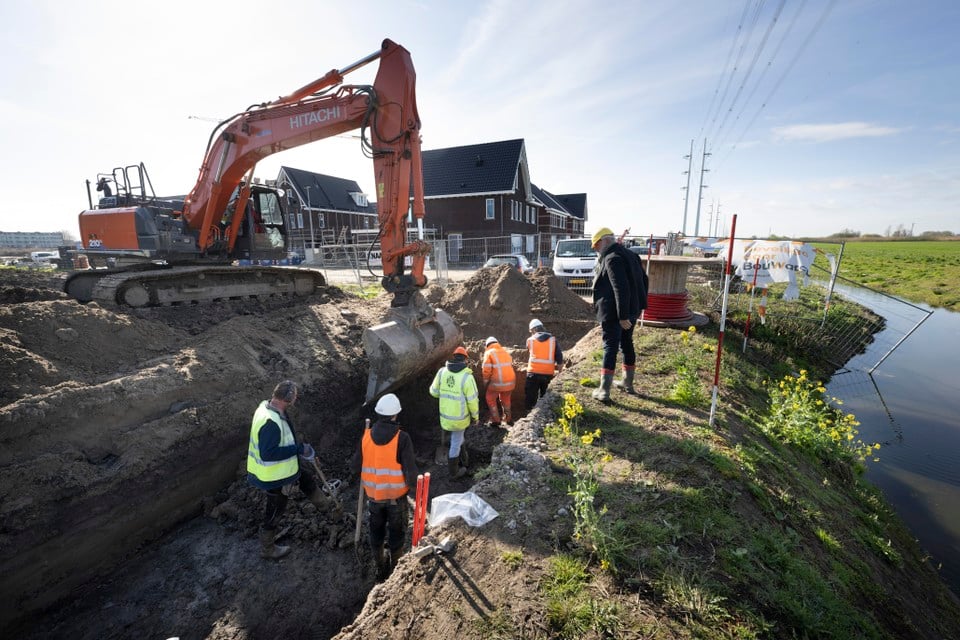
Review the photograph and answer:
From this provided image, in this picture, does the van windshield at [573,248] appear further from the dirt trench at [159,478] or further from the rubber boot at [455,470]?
the rubber boot at [455,470]

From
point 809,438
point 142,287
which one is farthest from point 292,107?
point 809,438

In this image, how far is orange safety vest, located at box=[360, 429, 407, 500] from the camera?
3775mm

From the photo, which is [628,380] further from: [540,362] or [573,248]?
[573,248]

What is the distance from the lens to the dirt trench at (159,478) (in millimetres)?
3646

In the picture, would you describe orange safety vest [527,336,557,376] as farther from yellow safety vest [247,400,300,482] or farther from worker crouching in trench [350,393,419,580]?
yellow safety vest [247,400,300,482]

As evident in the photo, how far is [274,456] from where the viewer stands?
13.0 feet

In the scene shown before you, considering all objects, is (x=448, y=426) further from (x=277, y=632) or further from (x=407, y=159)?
(x=407, y=159)

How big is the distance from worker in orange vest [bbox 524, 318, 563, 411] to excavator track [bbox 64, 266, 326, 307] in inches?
242

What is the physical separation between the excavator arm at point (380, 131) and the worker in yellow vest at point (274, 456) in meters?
3.03

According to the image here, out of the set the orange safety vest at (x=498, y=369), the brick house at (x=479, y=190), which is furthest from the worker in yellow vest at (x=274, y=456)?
the brick house at (x=479, y=190)

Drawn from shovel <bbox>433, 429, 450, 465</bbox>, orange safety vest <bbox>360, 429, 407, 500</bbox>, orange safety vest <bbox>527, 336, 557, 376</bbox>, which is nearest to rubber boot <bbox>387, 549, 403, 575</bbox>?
orange safety vest <bbox>360, 429, 407, 500</bbox>

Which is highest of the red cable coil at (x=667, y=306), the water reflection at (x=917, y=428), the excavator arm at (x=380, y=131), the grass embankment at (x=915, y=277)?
the excavator arm at (x=380, y=131)

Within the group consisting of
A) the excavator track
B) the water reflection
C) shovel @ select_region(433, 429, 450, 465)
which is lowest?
the water reflection

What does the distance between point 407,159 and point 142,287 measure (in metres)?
4.99
